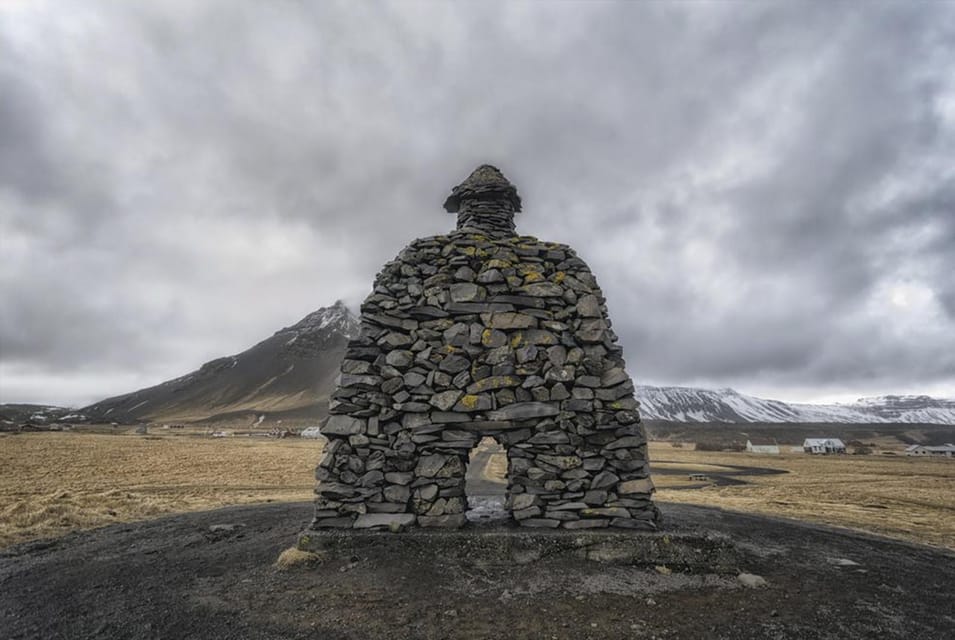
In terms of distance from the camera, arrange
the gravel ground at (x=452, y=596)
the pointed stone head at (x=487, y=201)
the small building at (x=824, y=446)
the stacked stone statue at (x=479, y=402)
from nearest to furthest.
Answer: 1. the gravel ground at (x=452, y=596)
2. the stacked stone statue at (x=479, y=402)
3. the pointed stone head at (x=487, y=201)
4. the small building at (x=824, y=446)

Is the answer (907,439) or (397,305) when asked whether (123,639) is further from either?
(907,439)

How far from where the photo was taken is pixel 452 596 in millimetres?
6188

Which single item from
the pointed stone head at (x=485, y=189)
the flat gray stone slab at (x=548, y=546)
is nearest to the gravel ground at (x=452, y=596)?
the flat gray stone slab at (x=548, y=546)

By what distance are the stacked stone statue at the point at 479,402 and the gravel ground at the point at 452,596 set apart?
1.06 meters

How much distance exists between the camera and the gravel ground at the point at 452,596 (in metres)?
5.41

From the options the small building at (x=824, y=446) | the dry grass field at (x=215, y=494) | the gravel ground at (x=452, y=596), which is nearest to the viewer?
A: the gravel ground at (x=452, y=596)

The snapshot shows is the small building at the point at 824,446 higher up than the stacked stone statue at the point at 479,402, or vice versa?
the stacked stone statue at the point at 479,402

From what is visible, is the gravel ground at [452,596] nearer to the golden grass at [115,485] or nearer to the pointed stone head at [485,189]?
the golden grass at [115,485]

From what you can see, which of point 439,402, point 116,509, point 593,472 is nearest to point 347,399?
point 439,402

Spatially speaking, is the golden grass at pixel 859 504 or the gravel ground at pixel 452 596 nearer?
the gravel ground at pixel 452 596

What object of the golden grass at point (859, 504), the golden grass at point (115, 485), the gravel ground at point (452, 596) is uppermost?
the gravel ground at point (452, 596)

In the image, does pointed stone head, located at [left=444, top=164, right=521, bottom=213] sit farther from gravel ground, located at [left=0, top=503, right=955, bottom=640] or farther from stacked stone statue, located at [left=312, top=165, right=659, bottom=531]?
gravel ground, located at [left=0, top=503, right=955, bottom=640]

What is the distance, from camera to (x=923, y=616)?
5.97 m

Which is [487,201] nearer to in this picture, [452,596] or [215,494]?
[452,596]
